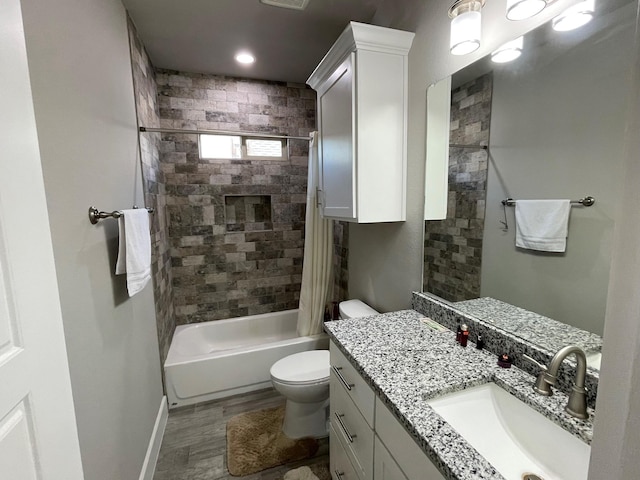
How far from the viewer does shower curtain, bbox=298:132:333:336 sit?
2.47 m

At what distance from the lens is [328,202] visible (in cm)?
189

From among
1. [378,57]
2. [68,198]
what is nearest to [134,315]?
[68,198]

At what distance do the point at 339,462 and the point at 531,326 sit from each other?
1061 millimetres

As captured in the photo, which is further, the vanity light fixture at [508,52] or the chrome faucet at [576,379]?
the vanity light fixture at [508,52]

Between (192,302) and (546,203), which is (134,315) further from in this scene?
(546,203)

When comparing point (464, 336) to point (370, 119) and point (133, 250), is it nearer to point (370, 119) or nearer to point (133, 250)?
point (370, 119)

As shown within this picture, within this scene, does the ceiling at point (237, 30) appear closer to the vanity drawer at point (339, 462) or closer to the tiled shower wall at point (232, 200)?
the tiled shower wall at point (232, 200)

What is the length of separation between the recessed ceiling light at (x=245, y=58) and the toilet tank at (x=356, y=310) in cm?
219

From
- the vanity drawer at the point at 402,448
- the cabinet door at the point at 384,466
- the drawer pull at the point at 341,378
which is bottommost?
the cabinet door at the point at 384,466

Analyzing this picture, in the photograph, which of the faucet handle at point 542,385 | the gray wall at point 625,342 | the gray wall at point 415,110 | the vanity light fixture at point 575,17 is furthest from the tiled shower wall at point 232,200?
the gray wall at point 625,342

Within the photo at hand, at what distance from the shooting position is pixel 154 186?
2.33 m

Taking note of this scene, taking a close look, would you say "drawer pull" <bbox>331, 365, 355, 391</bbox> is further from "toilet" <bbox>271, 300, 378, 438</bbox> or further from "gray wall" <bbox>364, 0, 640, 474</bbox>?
"gray wall" <bbox>364, 0, 640, 474</bbox>

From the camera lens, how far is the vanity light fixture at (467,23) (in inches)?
43.1

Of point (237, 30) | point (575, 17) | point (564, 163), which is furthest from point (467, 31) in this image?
point (237, 30)
